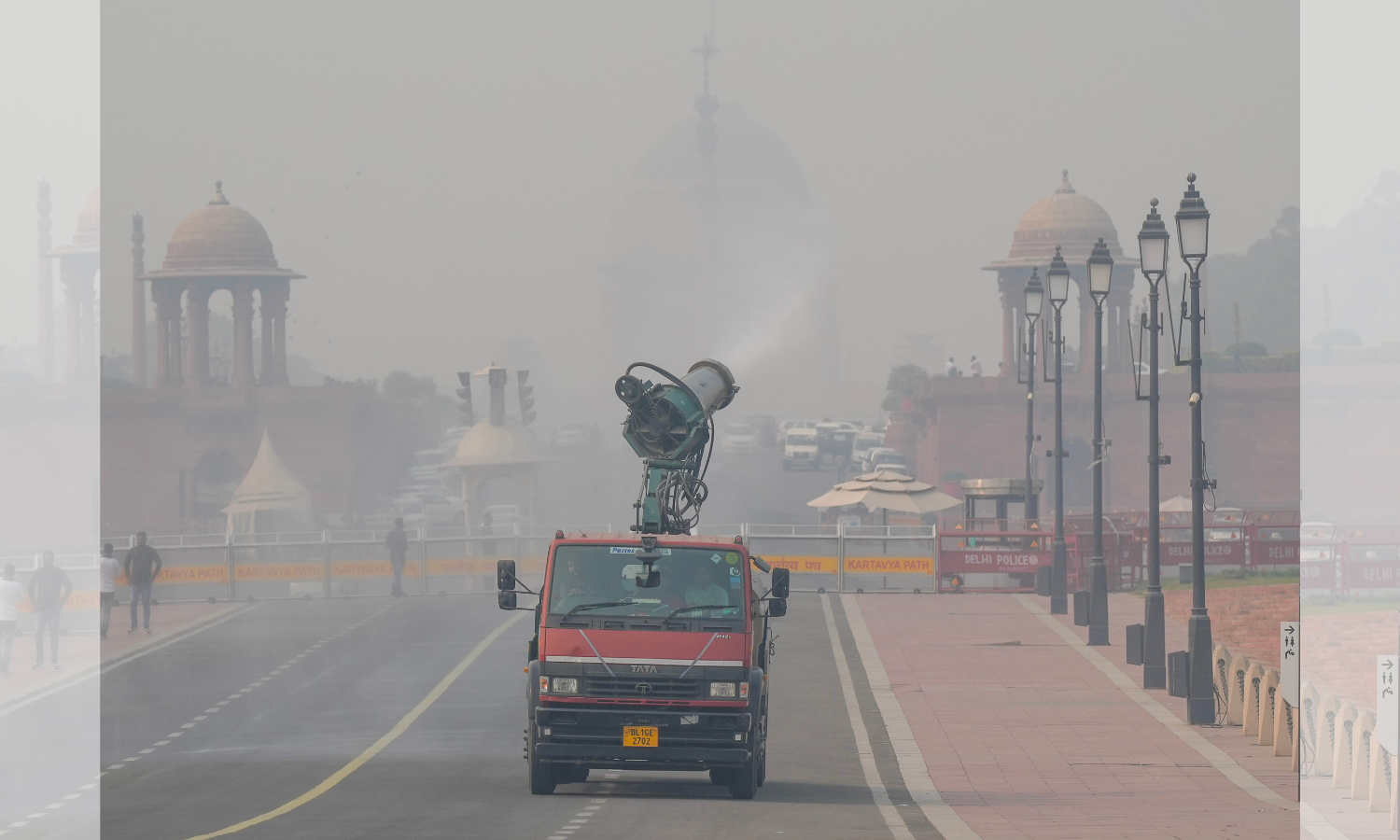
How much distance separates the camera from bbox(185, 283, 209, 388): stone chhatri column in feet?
344

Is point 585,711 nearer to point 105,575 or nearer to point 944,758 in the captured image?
point 944,758

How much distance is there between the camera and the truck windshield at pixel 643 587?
17500 mm

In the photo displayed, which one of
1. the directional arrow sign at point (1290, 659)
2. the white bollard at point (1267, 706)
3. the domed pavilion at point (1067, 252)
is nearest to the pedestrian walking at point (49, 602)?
the white bollard at point (1267, 706)

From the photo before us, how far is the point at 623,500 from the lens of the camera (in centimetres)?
12075

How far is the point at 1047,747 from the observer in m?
23.2

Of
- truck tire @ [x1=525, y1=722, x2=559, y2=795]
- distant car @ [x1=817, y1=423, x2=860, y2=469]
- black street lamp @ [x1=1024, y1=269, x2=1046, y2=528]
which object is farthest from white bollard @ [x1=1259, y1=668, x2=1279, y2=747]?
distant car @ [x1=817, y1=423, x2=860, y2=469]

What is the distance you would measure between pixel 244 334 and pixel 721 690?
93.8 meters

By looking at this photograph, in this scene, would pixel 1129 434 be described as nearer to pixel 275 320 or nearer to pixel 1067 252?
pixel 1067 252

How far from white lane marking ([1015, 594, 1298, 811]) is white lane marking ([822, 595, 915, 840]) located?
12.0 feet

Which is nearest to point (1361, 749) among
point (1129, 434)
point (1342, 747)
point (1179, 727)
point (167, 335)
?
point (1342, 747)

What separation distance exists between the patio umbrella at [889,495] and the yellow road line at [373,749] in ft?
57.5

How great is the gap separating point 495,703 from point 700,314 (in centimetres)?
14418

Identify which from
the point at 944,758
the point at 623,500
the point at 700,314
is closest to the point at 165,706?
the point at 944,758

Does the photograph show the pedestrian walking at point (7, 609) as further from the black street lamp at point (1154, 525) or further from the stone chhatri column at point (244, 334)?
the stone chhatri column at point (244, 334)
